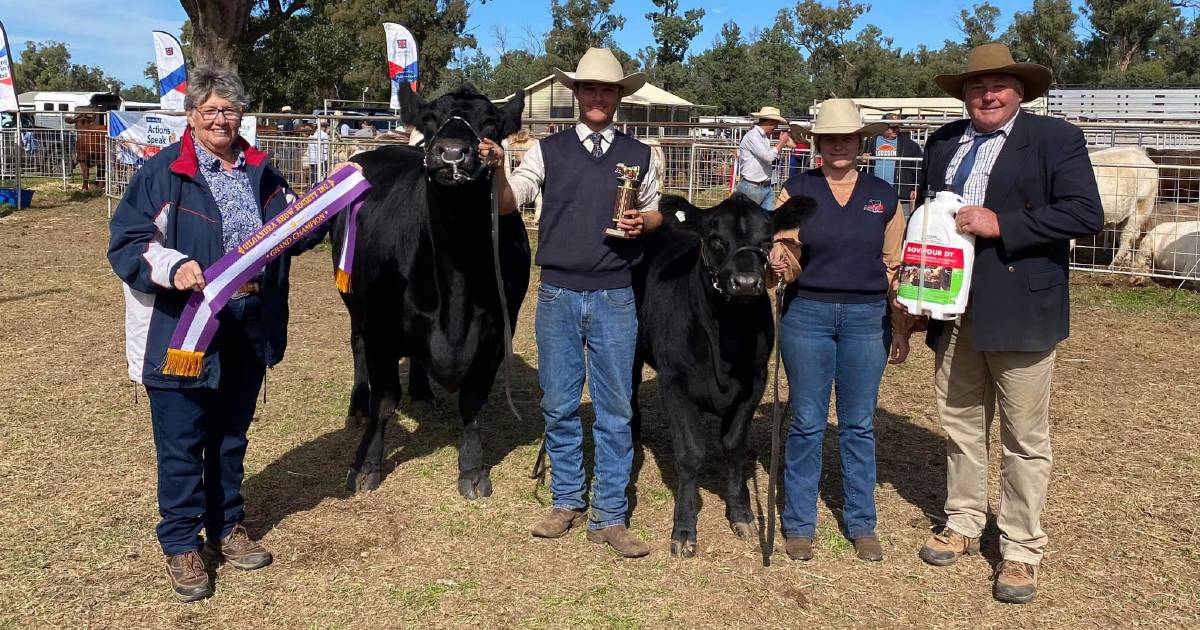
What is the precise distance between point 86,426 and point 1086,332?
8.93m

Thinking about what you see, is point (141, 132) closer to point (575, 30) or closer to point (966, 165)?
point (966, 165)

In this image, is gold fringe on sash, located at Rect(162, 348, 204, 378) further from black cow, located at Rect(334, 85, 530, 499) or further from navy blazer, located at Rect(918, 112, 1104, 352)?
navy blazer, located at Rect(918, 112, 1104, 352)

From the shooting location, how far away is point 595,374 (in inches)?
176

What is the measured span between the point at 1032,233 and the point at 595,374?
6.75ft

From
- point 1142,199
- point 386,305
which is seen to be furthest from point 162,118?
point 1142,199

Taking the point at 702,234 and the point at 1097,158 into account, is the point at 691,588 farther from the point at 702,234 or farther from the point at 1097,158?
the point at 1097,158

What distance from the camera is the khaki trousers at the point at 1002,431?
404cm

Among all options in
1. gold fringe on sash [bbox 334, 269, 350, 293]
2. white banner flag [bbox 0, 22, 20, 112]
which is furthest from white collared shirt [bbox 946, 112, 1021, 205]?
white banner flag [bbox 0, 22, 20, 112]

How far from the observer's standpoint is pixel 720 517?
497 centimetres

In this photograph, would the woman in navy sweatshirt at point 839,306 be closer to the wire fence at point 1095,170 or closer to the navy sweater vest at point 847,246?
the navy sweater vest at point 847,246

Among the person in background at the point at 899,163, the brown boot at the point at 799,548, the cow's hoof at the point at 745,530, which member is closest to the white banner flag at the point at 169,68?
the person in background at the point at 899,163

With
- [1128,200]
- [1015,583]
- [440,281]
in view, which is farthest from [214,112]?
[1128,200]

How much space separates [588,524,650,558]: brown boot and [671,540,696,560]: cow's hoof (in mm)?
134

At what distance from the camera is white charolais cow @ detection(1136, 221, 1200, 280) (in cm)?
1106
